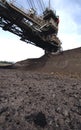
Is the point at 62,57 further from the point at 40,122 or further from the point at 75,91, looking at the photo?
the point at 40,122

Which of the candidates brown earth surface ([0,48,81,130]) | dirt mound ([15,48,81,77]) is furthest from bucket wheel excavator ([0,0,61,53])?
brown earth surface ([0,48,81,130])

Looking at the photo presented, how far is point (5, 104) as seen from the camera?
10594mm

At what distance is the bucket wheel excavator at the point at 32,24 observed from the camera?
92.7ft

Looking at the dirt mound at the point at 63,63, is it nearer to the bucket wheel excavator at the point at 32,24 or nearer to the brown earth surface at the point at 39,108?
the bucket wheel excavator at the point at 32,24

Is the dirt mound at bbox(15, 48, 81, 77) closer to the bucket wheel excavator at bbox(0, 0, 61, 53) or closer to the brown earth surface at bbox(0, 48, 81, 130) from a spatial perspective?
the bucket wheel excavator at bbox(0, 0, 61, 53)

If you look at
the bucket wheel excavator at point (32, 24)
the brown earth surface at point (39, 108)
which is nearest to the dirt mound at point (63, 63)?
the bucket wheel excavator at point (32, 24)

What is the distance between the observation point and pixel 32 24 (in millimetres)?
31016

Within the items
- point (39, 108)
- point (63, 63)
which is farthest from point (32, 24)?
point (39, 108)

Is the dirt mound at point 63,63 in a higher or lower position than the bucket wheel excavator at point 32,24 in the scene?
lower

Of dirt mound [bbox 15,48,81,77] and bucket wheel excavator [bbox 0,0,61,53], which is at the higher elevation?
bucket wheel excavator [bbox 0,0,61,53]

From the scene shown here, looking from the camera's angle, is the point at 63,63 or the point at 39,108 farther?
the point at 63,63

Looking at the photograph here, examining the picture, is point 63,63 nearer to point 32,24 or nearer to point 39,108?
point 32,24

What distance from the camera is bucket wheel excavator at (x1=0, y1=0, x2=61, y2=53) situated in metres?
28.2

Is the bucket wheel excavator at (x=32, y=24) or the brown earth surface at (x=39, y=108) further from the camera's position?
the bucket wheel excavator at (x=32, y=24)
